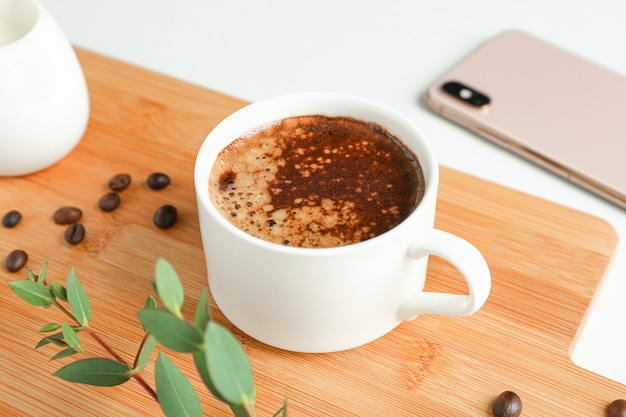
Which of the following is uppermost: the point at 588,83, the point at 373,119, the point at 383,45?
the point at 373,119

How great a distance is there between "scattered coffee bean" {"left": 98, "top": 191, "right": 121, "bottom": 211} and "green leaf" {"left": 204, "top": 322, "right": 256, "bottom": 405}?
728mm

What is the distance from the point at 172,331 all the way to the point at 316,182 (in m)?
0.49

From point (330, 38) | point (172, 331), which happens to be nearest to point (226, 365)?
point (172, 331)

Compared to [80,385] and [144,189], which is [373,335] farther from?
[144,189]

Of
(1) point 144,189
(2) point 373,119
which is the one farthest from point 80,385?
(2) point 373,119

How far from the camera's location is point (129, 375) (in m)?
1.11

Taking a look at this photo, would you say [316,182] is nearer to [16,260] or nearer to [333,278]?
[333,278]

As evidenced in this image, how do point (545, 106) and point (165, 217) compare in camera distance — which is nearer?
point (165, 217)

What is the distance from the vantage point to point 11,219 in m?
1.46

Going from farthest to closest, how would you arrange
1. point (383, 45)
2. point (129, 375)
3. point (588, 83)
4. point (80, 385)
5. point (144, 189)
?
1. point (383, 45)
2. point (588, 83)
3. point (144, 189)
4. point (80, 385)
5. point (129, 375)

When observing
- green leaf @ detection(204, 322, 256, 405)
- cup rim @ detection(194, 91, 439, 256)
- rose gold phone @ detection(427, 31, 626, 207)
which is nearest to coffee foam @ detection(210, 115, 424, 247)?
cup rim @ detection(194, 91, 439, 256)

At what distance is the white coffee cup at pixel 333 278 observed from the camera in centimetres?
111

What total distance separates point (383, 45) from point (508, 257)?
96cm

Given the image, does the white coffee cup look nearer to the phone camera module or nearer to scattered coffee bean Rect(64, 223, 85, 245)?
scattered coffee bean Rect(64, 223, 85, 245)
